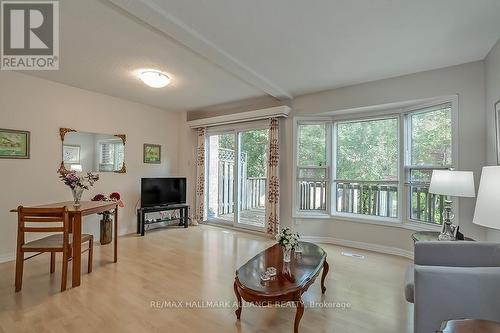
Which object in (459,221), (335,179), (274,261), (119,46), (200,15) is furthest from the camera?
(335,179)

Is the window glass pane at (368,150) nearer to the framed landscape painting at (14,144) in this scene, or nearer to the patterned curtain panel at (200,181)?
the patterned curtain panel at (200,181)

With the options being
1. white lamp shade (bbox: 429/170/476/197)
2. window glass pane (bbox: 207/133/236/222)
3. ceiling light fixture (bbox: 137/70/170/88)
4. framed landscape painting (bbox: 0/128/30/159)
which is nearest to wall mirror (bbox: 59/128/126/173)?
framed landscape painting (bbox: 0/128/30/159)

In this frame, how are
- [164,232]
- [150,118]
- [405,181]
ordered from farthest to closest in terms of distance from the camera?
[150,118] → [164,232] → [405,181]

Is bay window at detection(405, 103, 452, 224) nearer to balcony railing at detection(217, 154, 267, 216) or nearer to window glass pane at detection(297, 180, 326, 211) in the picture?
window glass pane at detection(297, 180, 326, 211)

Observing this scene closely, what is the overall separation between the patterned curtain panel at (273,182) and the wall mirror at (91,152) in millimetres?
2837

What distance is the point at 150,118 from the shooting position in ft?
17.6

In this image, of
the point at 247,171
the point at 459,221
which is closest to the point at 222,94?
the point at 247,171

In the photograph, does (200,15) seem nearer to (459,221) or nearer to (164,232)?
(459,221)

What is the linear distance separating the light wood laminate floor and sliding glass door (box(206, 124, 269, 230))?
1617mm

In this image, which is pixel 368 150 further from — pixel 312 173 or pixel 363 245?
pixel 363 245

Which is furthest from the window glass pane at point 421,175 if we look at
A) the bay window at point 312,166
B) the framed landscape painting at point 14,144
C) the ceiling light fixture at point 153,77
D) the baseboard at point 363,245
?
the framed landscape painting at point 14,144

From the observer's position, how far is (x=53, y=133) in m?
3.93

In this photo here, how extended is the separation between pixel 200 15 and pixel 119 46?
117cm

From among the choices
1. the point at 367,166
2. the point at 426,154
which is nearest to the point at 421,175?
the point at 426,154
